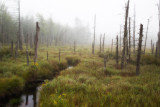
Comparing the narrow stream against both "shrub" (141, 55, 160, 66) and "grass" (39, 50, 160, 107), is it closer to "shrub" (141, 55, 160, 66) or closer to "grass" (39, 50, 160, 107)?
"grass" (39, 50, 160, 107)

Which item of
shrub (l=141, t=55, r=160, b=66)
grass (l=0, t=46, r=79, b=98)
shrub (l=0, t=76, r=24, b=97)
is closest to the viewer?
shrub (l=0, t=76, r=24, b=97)

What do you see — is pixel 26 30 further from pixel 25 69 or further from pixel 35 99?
pixel 35 99

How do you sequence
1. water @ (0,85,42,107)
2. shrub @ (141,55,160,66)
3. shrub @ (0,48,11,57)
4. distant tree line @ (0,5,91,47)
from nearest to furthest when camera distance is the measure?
water @ (0,85,42,107) < shrub @ (141,55,160,66) < shrub @ (0,48,11,57) < distant tree line @ (0,5,91,47)

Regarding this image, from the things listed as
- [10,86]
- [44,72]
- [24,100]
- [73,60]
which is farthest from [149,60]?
[10,86]

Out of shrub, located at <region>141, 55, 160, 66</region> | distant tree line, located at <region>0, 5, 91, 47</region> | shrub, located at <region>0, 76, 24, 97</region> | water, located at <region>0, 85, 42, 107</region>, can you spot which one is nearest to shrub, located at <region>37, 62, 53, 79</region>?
shrub, located at <region>0, 76, 24, 97</region>

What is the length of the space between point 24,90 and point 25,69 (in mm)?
2714

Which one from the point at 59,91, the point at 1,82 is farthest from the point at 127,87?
the point at 1,82

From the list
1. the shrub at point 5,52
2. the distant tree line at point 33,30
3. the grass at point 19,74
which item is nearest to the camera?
the grass at point 19,74

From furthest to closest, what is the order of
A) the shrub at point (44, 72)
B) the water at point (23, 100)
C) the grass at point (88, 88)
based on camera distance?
1. the shrub at point (44, 72)
2. the water at point (23, 100)
3. the grass at point (88, 88)

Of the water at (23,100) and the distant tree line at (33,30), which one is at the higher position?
the distant tree line at (33,30)

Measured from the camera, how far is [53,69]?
13852 millimetres

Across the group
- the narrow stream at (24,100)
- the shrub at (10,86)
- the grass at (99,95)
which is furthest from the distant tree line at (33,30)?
the grass at (99,95)

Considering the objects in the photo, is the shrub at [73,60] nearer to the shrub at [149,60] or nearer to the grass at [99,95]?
the grass at [99,95]

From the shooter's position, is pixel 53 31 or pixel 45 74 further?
pixel 53 31
